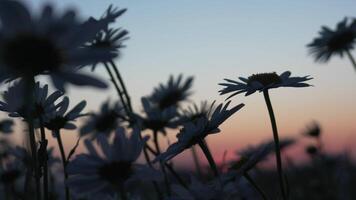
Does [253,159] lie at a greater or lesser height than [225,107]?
lesser

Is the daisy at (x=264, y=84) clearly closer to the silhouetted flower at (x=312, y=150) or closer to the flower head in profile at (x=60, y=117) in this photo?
the flower head in profile at (x=60, y=117)

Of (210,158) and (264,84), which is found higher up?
(264,84)

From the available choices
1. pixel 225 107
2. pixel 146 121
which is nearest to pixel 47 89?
pixel 225 107

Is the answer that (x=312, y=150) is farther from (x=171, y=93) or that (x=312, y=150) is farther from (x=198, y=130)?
(x=198, y=130)

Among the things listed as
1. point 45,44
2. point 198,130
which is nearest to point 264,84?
point 198,130

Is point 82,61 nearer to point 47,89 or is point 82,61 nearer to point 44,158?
point 44,158

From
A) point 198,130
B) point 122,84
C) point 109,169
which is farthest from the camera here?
point 122,84

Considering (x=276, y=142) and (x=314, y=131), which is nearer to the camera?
(x=276, y=142)

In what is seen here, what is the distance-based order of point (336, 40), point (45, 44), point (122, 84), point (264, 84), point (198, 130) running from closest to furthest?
point (45, 44), point (198, 130), point (264, 84), point (122, 84), point (336, 40)
